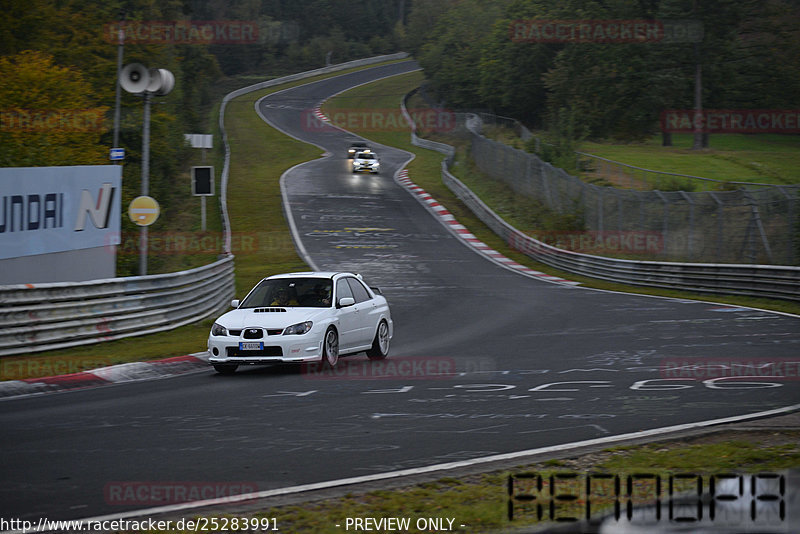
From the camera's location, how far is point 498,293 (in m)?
27.6

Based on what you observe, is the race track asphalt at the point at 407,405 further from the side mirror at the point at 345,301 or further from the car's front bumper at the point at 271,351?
the side mirror at the point at 345,301

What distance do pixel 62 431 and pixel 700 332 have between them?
1284 centimetres

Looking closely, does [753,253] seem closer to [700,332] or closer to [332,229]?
[700,332]

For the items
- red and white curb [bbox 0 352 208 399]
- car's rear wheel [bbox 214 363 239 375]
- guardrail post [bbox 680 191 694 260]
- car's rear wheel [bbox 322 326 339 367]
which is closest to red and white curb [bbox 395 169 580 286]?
guardrail post [bbox 680 191 694 260]

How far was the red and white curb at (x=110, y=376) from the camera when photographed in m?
12.1

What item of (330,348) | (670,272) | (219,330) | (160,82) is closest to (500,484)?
(330,348)

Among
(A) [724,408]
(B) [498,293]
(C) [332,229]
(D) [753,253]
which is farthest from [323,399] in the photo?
(C) [332,229]

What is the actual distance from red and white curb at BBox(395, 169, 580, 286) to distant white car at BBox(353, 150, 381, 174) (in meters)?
1.70

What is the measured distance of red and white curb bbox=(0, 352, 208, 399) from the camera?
1211cm

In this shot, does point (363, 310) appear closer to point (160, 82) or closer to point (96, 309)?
point (96, 309)

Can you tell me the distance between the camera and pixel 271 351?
13508 mm

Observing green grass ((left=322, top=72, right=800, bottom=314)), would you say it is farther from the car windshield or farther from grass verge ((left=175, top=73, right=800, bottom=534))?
grass verge ((left=175, top=73, right=800, bottom=534))

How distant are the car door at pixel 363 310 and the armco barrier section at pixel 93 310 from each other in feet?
14.6

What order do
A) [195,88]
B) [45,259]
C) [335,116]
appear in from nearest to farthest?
[45,259], [195,88], [335,116]
